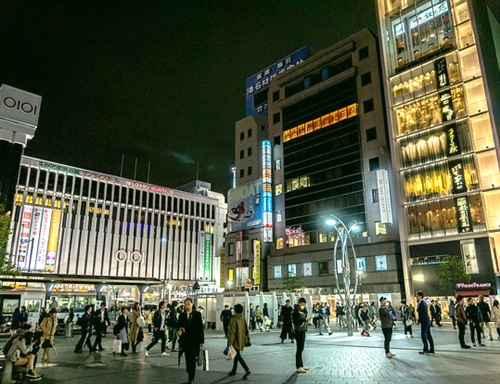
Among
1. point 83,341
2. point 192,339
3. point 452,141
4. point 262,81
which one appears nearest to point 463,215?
point 452,141

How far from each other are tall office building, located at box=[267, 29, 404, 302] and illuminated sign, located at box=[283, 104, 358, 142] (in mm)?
136

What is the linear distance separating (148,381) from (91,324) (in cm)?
822

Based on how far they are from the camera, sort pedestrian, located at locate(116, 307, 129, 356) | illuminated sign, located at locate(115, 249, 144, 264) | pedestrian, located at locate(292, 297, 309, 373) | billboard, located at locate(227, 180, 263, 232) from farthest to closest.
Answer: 1. illuminated sign, located at locate(115, 249, 144, 264)
2. billboard, located at locate(227, 180, 263, 232)
3. pedestrian, located at locate(116, 307, 129, 356)
4. pedestrian, located at locate(292, 297, 309, 373)

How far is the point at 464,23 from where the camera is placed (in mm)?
38000

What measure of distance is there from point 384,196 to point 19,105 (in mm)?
55267

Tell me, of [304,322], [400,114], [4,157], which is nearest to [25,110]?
[4,157]

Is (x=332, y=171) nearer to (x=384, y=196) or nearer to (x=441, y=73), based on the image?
(x=384, y=196)

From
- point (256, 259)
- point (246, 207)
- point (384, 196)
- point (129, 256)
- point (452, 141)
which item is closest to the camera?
point (452, 141)

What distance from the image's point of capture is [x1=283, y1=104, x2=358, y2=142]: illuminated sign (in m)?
48.0

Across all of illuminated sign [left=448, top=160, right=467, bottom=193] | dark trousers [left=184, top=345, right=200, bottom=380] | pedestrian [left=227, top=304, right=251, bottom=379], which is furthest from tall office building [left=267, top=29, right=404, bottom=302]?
dark trousers [left=184, top=345, right=200, bottom=380]

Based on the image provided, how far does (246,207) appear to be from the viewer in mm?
56938

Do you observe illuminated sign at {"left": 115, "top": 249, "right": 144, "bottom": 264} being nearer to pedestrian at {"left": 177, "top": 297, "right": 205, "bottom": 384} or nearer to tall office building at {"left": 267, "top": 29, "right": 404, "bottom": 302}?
tall office building at {"left": 267, "top": 29, "right": 404, "bottom": 302}

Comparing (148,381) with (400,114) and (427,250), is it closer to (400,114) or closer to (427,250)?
(427,250)

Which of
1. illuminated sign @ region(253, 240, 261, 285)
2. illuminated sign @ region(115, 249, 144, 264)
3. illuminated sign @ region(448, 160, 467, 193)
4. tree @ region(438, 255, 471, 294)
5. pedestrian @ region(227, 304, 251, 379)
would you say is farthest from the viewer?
illuminated sign @ region(115, 249, 144, 264)
